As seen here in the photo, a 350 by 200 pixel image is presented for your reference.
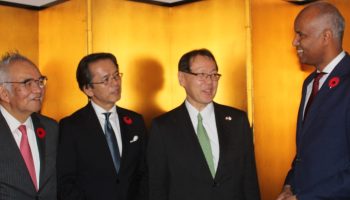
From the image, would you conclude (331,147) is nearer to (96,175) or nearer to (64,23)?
(96,175)

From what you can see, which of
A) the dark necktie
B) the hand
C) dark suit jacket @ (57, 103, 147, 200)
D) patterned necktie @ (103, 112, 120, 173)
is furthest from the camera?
patterned necktie @ (103, 112, 120, 173)

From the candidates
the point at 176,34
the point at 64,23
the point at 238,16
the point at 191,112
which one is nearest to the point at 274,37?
the point at 238,16

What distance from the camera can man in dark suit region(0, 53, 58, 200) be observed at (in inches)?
110

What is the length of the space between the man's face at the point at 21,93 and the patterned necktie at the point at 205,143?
977 millimetres

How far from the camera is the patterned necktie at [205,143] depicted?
9.99ft

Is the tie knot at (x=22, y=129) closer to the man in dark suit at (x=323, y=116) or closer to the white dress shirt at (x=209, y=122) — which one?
the white dress shirt at (x=209, y=122)

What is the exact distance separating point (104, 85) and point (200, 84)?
2.00ft

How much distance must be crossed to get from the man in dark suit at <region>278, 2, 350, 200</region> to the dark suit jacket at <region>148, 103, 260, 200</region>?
1.52ft

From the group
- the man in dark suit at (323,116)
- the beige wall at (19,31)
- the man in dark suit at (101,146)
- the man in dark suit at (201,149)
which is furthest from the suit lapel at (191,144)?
the beige wall at (19,31)

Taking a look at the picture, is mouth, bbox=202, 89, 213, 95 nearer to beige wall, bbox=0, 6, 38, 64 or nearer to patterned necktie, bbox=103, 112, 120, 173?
patterned necktie, bbox=103, 112, 120, 173

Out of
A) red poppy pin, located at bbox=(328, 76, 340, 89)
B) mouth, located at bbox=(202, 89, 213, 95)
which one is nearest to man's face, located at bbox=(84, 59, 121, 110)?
mouth, located at bbox=(202, 89, 213, 95)

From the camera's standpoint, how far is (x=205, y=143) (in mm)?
3102

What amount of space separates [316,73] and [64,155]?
1525 millimetres

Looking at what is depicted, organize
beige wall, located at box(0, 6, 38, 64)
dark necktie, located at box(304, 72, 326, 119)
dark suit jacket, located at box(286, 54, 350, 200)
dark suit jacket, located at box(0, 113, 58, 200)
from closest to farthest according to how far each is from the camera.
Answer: dark suit jacket, located at box(286, 54, 350, 200) < dark necktie, located at box(304, 72, 326, 119) < dark suit jacket, located at box(0, 113, 58, 200) < beige wall, located at box(0, 6, 38, 64)
